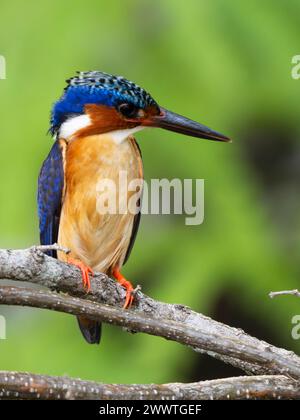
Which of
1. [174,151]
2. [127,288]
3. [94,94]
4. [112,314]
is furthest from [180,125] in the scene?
[112,314]

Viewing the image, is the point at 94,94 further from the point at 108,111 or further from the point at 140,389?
the point at 140,389

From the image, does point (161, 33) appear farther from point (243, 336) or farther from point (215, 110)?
point (243, 336)

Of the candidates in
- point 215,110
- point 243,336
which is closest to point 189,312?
point 243,336

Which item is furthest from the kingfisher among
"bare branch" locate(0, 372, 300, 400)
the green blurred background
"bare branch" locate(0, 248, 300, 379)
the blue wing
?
"bare branch" locate(0, 372, 300, 400)

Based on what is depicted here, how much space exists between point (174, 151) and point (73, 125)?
1.79 feet

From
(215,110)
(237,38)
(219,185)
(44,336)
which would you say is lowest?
(44,336)

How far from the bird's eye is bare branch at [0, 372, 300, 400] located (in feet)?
3.60

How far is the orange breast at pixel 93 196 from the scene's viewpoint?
3178 mm

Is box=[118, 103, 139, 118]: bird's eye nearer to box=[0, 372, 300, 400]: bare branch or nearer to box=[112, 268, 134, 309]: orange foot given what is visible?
box=[112, 268, 134, 309]: orange foot

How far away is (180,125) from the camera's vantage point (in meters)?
3.28

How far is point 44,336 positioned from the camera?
3.62 meters

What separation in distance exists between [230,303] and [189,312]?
140 cm

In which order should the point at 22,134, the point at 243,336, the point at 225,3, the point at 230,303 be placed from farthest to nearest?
the point at 230,303 → the point at 225,3 → the point at 22,134 → the point at 243,336

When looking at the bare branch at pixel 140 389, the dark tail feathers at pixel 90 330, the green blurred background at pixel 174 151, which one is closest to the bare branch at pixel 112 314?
the bare branch at pixel 140 389
